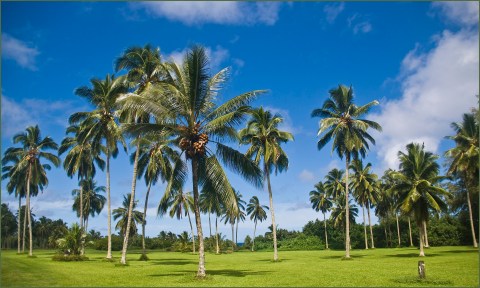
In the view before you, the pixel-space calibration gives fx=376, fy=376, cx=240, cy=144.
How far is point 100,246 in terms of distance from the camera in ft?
289

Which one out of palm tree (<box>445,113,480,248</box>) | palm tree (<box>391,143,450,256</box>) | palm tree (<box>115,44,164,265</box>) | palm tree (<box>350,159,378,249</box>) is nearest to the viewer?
palm tree (<box>115,44,164,265</box>)

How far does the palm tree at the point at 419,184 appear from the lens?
39.0 metres

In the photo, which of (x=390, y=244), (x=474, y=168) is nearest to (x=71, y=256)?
(x=474, y=168)

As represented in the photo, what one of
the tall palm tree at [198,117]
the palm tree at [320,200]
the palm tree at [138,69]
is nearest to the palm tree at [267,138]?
the palm tree at [138,69]

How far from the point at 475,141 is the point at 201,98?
3439 centimetres

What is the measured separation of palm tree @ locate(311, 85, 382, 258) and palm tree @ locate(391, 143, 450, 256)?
4.54m

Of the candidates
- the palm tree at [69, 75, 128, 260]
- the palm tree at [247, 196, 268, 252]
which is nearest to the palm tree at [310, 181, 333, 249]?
the palm tree at [247, 196, 268, 252]

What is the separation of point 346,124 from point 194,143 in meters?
23.5

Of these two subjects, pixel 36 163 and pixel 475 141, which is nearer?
pixel 475 141

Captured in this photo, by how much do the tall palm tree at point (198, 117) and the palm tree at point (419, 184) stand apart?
77.3 feet

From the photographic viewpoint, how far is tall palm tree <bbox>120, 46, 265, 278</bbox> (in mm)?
21500

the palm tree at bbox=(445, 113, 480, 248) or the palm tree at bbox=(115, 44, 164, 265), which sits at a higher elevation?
the palm tree at bbox=(115, 44, 164, 265)

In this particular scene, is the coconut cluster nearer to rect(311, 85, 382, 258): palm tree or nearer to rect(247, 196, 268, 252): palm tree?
rect(311, 85, 382, 258): palm tree

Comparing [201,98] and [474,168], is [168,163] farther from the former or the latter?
[474,168]
